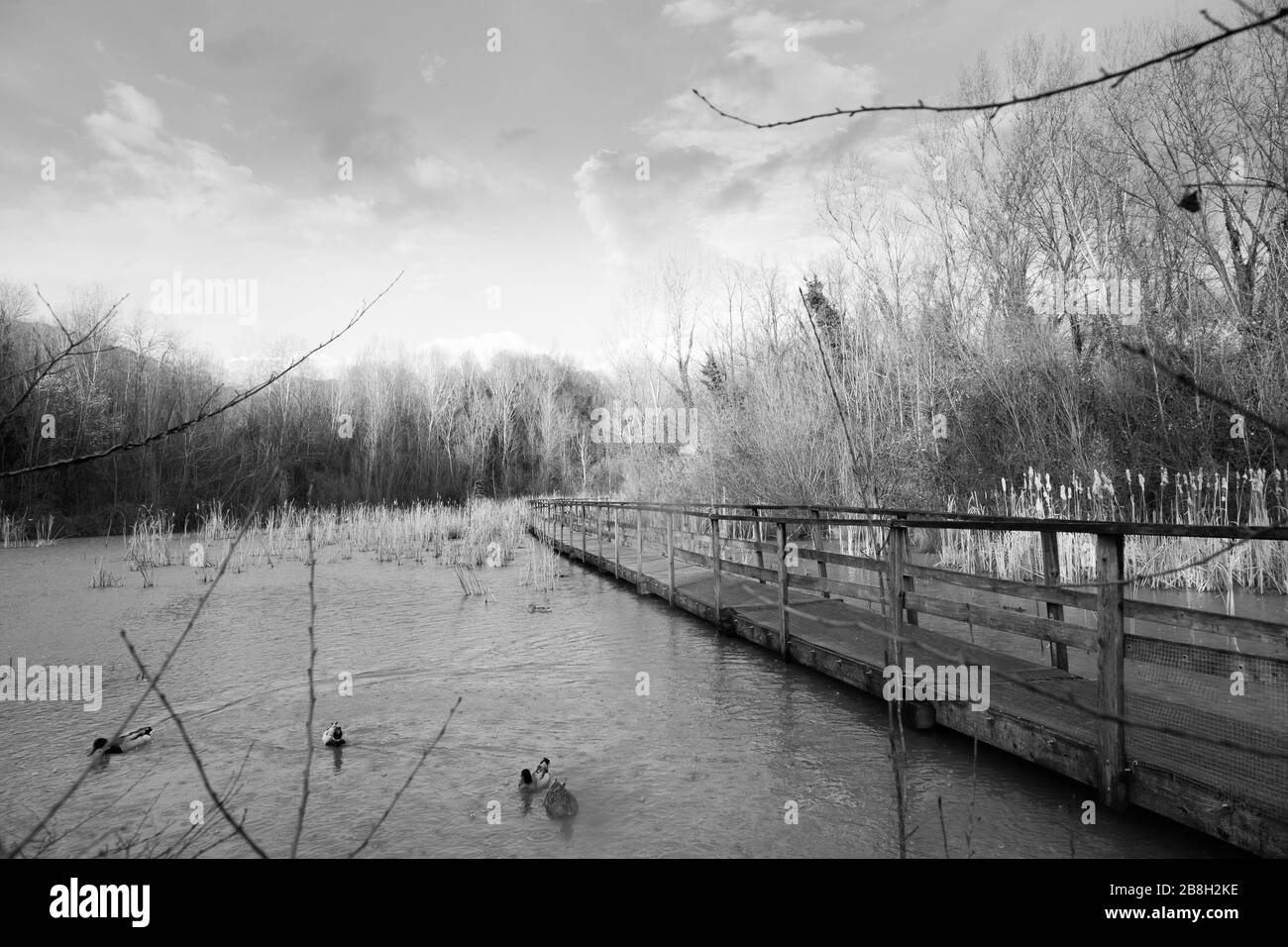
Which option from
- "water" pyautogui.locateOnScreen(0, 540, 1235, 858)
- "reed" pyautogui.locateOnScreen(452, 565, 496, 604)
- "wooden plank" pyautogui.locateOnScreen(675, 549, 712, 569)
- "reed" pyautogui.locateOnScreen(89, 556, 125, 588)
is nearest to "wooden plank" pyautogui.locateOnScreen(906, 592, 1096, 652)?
"water" pyautogui.locateOnScreen(0, 540, 1235, 858)

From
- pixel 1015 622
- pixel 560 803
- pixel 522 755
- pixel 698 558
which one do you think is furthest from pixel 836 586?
pixel 698 558

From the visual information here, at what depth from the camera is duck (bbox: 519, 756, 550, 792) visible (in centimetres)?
481

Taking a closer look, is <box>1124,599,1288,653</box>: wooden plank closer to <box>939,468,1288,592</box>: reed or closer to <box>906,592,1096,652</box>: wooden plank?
<box>906,592,1096,652</box>: wooden plank

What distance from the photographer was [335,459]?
38969mm

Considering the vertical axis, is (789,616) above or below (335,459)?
below

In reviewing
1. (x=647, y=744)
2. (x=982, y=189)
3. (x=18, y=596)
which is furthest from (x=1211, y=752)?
(x=982, y=189)

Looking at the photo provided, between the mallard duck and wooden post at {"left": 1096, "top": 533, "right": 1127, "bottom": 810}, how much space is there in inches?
106

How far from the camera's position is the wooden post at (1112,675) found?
3781mm

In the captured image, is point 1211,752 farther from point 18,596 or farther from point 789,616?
point 18,596

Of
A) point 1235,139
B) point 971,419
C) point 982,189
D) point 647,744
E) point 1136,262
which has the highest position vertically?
point 982,189

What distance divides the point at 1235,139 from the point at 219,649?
659 inches

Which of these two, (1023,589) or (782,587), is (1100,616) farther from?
(782,587)

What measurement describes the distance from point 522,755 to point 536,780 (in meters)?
0.70

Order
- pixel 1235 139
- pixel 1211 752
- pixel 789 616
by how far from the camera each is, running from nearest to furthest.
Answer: pixel 1211 752
pixel 789 616
pixel 1235 139
